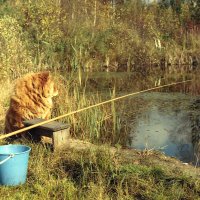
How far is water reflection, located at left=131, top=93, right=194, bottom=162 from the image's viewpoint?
21.3 ft

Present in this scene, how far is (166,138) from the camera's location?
704cm

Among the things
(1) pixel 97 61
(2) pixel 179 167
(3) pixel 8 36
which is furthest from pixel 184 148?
(1) pixel 97 61

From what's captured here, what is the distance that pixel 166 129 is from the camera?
7.62 meters

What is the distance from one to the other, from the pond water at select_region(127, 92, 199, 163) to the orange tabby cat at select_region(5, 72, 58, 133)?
1597 millimetres

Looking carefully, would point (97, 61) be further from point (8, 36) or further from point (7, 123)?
point (7, 123)

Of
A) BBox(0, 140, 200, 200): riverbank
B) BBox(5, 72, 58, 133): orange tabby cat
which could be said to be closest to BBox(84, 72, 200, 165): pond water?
BBox(0, 140, 200, 200): riverbank

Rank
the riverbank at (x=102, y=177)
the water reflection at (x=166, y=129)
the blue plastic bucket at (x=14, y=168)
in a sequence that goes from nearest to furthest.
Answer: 1. the riverbank at (x=102, y=177)
2. the blue plastic bucket at (x=14, y=168)
3. the water reflection at (x=166, y=129)

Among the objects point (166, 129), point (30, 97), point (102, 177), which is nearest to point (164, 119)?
point (166, 129)

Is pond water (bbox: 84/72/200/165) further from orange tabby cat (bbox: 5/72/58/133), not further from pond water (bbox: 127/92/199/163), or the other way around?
orange tabby cat (bbox: 5/72/58/133)

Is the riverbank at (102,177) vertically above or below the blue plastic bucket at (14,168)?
below

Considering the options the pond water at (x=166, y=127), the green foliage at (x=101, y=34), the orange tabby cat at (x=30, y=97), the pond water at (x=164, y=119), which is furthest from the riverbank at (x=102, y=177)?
the green foliage at (x=101, y=34)

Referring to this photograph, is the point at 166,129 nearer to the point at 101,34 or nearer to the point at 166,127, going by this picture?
the point at 166,127

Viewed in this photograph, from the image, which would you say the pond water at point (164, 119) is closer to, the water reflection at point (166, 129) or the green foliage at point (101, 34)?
the water reflection at point (166, 129)

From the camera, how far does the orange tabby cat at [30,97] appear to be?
16.1 feet
